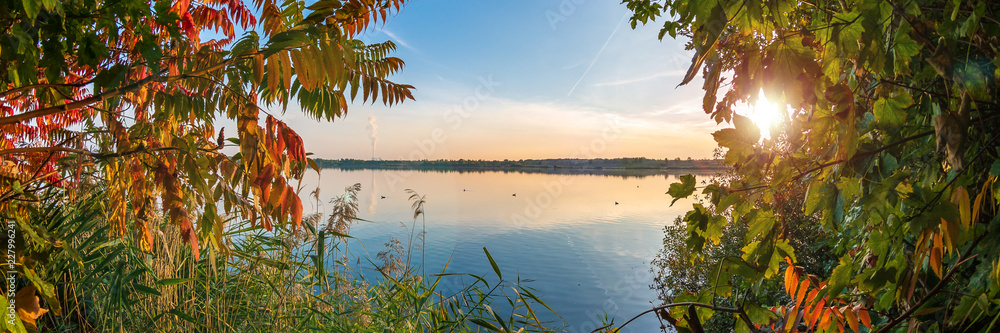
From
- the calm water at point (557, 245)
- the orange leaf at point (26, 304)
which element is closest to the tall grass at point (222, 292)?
the orange leaf at point (26, 304)

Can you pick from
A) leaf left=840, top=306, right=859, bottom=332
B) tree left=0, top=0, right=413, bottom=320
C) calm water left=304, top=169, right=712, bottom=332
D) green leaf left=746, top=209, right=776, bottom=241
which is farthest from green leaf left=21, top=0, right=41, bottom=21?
calm water left=304, top=169, right=712, bottom=332

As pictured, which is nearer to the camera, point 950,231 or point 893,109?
point 950,231

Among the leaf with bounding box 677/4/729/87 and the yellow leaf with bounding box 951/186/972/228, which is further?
the yellow leaf with bounding box 951/186/972/228

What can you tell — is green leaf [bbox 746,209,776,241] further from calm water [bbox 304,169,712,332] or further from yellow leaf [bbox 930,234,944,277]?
calm water [bbox 304,169,712,332]

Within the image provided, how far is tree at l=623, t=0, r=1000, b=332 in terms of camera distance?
77 cm

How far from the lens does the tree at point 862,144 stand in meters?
0.77

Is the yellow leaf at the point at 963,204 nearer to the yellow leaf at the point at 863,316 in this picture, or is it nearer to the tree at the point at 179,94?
the yellow leaf at the point at 863,316

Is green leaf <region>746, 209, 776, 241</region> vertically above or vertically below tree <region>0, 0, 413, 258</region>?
below

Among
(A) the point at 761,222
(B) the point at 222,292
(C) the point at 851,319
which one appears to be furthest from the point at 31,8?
(B) the point at 222,292

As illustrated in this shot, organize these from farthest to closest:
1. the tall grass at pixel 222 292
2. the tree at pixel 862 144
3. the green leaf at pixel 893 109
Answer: the tall grass at pixel 222 292 < the green leaf at pixel 893 109 < the tree at pixel 862 144

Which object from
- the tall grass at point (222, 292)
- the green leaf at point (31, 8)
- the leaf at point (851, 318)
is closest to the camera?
the green leaf at point (31, 8)

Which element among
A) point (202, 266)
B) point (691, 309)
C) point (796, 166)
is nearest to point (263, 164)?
point (691, 309)

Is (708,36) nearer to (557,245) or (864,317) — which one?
(864,317)

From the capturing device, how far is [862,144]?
1.01 metres
